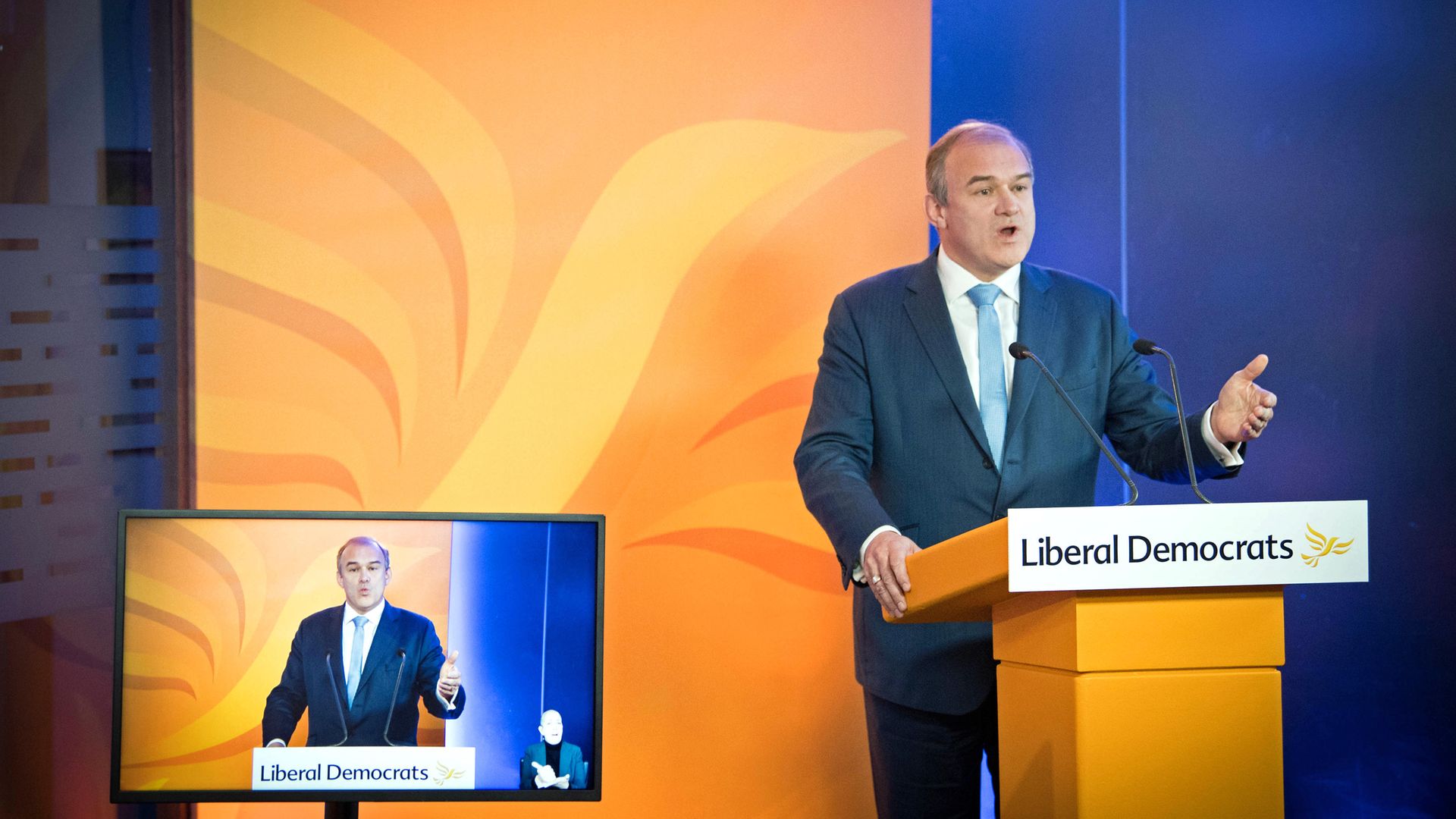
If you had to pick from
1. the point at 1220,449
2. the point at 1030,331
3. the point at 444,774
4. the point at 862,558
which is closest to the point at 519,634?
the point at 444,774

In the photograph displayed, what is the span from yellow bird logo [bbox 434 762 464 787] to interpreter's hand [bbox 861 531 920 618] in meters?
0.81

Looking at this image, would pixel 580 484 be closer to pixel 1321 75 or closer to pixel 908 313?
pixel 908 313

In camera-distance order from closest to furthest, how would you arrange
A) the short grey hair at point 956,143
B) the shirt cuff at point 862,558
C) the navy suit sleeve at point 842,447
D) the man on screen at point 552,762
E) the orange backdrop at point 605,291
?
the shirt cuff at point 862,558 → the navy suit sleeve at point 842,447 → the man on screen at point 552,762 → the short grey hair at point 956,143 → the orange backdrop at point 605,291

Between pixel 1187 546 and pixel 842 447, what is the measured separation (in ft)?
3.00

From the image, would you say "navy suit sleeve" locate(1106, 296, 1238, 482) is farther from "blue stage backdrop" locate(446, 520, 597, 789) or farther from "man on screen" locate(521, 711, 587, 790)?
"man on screen" locate(521, 711, 587, 790)

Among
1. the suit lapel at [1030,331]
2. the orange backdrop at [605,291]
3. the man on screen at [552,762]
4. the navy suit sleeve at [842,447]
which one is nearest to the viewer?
the navy suit sleeve at [842,447]

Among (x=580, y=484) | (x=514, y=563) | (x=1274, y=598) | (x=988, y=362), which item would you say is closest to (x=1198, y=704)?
(x=1274, y=598)

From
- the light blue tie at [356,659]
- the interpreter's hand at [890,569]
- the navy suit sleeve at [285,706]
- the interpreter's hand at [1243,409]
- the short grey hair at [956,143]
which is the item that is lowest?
the navy suit sleeve at [285,706]

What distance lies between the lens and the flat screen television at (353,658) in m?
2.05

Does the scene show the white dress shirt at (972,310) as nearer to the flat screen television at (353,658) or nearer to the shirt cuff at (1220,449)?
the shirt cuff at (1220,449)

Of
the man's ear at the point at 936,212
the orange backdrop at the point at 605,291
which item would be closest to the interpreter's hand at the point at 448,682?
the orange backdrop at the point at 605,291

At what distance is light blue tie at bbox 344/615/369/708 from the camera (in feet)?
6.76

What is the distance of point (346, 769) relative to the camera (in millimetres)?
2053

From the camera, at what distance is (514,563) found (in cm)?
212
